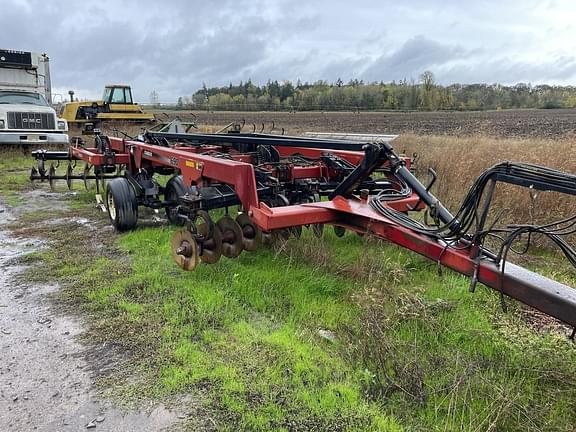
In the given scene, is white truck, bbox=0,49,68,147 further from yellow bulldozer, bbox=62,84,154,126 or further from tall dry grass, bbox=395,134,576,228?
tall dry grass, bbox=395,134,576,228

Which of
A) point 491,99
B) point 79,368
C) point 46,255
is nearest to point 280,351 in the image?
point 79,368

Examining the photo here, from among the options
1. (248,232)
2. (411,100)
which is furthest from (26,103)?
(411,100)

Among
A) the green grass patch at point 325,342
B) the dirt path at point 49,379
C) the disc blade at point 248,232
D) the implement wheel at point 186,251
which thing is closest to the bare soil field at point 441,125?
the green grass patch at point 325,342

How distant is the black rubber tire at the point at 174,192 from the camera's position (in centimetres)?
632

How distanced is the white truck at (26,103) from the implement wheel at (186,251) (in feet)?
36.0

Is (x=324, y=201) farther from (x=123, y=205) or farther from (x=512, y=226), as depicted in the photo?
(x=123, y=205)

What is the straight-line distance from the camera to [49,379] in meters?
2.81

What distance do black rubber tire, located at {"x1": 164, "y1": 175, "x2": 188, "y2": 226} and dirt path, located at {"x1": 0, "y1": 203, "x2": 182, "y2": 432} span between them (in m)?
2.43

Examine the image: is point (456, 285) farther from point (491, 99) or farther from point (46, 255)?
point (491, 99)

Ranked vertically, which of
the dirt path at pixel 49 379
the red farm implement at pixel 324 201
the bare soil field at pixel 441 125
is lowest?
the dirt path at pixel 49 379

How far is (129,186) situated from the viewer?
5.85 m

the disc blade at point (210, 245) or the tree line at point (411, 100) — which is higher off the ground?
the tree line at point (411, 100)

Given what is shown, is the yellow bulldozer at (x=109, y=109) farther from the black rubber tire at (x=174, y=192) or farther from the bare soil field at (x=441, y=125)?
the black rubber tire at (x=174, y=192)

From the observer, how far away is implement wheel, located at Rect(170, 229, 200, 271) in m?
4.14
